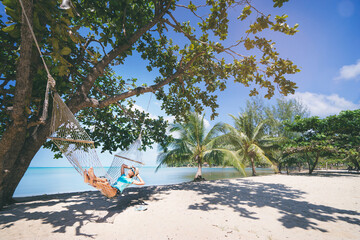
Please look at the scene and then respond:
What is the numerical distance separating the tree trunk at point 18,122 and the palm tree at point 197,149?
5644mm

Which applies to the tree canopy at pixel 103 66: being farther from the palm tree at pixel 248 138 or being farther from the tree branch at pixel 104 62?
the palm tree at pixel 248 138

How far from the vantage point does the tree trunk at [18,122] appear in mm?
1936

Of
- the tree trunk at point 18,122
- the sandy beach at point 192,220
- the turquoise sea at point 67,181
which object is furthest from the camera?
the turquoise sea at point 67,181

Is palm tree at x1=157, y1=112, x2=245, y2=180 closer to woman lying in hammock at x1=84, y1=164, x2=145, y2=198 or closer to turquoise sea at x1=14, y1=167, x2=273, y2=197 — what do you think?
turquoise sea at x1=14, y1=167, x2=273, y2=197

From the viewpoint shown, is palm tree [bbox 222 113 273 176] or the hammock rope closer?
the hammock rope

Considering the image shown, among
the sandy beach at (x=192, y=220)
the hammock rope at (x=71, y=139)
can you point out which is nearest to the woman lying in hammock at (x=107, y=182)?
the hammock rope at (x=71, y=139)

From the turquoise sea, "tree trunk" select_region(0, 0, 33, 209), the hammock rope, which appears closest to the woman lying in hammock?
the hammock rope

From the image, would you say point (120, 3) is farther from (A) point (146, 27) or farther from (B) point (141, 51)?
(B) point (141, 51)

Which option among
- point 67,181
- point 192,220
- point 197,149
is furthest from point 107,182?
point 67,181

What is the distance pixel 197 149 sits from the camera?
8477 millimetres

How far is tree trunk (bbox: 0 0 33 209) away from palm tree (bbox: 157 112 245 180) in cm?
564

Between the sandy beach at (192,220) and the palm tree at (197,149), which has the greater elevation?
the palm tree at (197,149)

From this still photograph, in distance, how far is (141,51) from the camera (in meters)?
4.82

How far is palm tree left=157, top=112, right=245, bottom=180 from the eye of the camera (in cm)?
800
